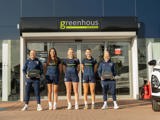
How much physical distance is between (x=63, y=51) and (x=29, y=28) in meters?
1.80

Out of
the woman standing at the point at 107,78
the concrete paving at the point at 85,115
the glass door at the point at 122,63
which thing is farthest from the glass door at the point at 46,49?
the concrete paving at the point at 85,115

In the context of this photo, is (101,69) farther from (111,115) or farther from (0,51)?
(0,51)

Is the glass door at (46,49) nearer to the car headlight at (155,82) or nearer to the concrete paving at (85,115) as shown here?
the concrete paving at (85,115)

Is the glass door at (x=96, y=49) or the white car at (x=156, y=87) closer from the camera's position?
the white car at (x=156, y=87)

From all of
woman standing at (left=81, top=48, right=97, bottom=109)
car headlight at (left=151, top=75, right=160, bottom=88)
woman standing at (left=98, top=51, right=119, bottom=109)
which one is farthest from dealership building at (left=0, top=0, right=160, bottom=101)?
car headlight at (left=151, top=75, right=160, bottom=88)

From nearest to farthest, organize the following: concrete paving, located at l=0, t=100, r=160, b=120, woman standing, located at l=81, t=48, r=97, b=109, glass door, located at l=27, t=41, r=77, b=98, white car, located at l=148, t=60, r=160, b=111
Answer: concrete paving, located at l=0, t=100, r=160, b=120
white car, located at l=148, t=60, r=160, b=111
woman standing, located at l=81, t=48, r=97, b=109
glass door, located at l=27, t=41, r=77, b=98

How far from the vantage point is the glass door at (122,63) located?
15.5m

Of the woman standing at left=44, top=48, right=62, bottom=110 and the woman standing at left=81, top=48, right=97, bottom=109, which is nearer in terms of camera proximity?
the woman standing at left=44, top=48, right=62, bottom=110

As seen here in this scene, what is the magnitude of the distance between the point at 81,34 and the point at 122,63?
2.25 m

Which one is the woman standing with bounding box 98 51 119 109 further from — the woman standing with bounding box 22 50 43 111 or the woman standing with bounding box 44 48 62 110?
A: the woman standing with bounding box 22 50 43 111

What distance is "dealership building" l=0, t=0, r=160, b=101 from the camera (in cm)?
1467

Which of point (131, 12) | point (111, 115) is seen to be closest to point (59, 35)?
point (131, 12)

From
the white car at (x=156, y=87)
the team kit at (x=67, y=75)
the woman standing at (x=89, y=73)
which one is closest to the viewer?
the white car at (x=156, y=87)

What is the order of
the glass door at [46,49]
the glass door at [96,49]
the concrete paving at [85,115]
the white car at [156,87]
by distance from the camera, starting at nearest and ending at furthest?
the concrete paving at [85,115] → the white car at [156,87] → the glass door at [46,49] → the glass door at [96,49]
